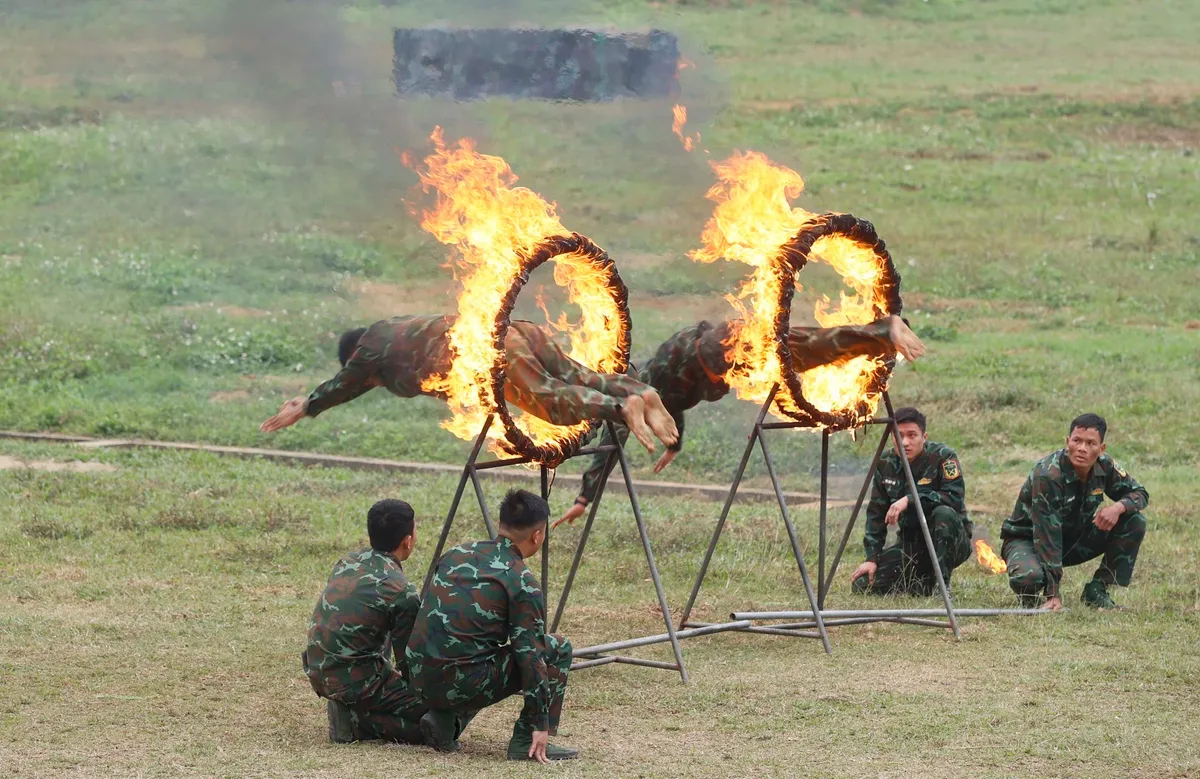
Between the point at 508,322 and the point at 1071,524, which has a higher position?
the point at 508,322

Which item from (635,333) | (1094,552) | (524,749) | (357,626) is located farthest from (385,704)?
(635,333)

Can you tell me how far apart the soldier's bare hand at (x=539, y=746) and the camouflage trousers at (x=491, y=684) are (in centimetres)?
4

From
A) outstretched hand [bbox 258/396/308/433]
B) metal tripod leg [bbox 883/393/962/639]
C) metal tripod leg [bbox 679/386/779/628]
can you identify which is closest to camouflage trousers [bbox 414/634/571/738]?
outstretched hand [bbox 258/396/308/433]

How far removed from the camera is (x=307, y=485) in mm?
14547

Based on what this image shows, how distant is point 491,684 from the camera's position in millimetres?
7469

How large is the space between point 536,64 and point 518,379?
11.1 m

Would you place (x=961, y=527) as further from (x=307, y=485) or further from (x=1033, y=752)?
(x=307, y=485)

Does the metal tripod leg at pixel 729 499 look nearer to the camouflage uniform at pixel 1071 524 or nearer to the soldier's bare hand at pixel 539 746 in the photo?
the camouflage uniform at pixel 1071 524

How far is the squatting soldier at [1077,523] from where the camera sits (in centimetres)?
1081

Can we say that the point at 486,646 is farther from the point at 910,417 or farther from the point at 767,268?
the point at 910,417

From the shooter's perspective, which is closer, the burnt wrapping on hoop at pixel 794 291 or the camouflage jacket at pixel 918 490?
the burnt wrapping on hoop at pixel 794 291

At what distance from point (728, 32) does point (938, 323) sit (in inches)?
556

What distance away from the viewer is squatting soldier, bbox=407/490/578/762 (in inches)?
292

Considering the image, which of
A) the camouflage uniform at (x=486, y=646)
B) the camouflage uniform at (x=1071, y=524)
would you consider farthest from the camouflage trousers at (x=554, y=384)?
the camouflage uniform at (x=1071, y=524)
